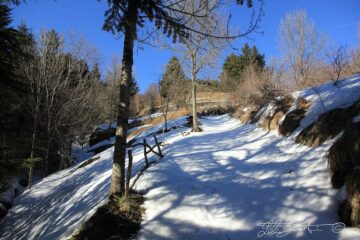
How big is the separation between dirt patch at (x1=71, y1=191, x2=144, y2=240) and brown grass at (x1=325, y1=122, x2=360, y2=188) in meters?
3.54

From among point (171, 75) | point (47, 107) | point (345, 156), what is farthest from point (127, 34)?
point (171, 75)

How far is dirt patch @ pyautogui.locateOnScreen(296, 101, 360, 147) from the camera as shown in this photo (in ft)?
21.6

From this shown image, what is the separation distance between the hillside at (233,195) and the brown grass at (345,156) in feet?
0.71

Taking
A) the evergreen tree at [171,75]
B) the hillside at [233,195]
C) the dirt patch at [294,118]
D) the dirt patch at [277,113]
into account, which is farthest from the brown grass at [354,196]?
the evergreen tree at [171,75]

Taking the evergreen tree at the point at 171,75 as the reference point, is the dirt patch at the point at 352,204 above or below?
below

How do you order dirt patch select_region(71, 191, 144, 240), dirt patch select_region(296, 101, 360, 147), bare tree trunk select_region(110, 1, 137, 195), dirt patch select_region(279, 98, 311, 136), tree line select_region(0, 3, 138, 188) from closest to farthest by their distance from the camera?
1. dirt patch select_region(71, 191, 144, 240)
2. bare tree trunk select_region(110, 1, 137, 195)
3. dirt patch select_region(296, 101, 360, 147)
4. dirt patch select_region(279, 98, 311, 136)
5. tree line select_region(0, 3, 138, 188)

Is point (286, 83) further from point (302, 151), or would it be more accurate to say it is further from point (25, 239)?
point (25, 239)

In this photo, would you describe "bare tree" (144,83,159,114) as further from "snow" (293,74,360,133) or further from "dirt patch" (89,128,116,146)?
"snow" (293,74,360,133)

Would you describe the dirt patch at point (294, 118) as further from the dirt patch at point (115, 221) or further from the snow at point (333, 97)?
the dirt patch at point (115, 221)

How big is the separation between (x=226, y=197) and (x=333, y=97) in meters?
4.42

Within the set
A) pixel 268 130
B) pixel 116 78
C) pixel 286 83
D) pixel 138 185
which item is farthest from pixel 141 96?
pixel 138 185

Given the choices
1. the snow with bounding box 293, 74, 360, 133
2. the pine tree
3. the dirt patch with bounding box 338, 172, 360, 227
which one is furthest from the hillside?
the pine tree

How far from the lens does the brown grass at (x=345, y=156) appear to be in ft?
16.2

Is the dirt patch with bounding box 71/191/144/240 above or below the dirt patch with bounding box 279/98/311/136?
below
